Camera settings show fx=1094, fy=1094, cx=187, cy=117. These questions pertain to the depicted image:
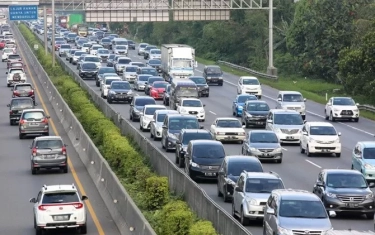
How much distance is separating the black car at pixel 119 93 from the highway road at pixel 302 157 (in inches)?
25.2

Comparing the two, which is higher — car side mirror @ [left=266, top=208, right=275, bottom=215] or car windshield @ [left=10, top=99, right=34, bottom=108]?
car side mirror @ [left=266, top=208, right=275, bottom=215]

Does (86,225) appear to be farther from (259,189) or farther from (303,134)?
(303,134)

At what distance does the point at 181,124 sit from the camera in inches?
1786

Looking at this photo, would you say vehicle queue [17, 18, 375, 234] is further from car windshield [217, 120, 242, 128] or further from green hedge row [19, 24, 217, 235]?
green hedge row [19, 24, 217, 235]

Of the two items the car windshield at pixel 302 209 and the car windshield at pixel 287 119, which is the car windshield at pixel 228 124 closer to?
the car windshield at pixel 287 119

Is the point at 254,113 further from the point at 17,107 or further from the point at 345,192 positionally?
the point at 345,192

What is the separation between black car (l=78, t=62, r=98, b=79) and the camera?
Answer: 88.1m

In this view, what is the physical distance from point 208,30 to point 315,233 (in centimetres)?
11112

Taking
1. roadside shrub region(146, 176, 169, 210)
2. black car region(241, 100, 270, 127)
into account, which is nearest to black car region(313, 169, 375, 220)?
roadside shrub region(146, 176, 169, 210)

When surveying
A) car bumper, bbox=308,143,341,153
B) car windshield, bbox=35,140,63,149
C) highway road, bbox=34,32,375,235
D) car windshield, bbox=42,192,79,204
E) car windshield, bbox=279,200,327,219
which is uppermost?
car windshield, bbox=279,200,327,219

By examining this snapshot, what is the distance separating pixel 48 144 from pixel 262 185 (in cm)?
1329

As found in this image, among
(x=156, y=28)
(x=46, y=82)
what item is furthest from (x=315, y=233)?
(x=156, y=28)

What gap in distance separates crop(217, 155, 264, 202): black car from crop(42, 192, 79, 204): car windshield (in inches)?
230

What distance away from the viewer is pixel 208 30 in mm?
133750
